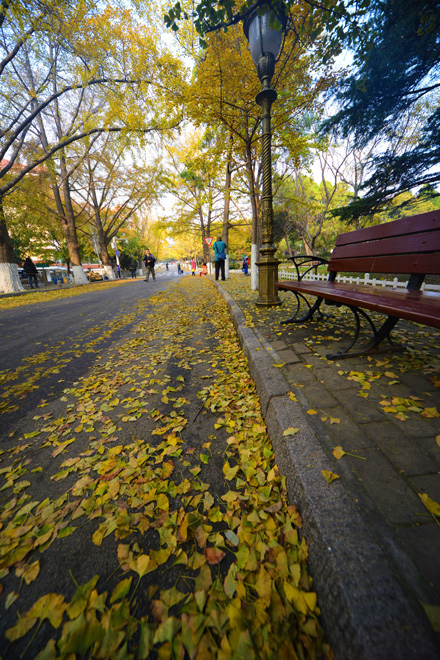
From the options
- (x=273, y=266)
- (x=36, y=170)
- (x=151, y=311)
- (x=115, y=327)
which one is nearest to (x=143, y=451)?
(x=115, y=327)

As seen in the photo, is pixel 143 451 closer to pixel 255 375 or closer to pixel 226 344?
pixel 255 375

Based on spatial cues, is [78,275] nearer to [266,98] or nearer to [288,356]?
[266,98]

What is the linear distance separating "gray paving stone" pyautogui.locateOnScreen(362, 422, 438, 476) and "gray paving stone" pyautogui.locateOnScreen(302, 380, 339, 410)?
274 millimetres

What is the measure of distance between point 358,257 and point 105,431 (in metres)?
3.47

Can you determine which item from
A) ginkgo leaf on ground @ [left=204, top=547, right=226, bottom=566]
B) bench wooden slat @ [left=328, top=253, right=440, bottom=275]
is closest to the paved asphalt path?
ginkgo leaf on ground @ [left=204, top=547, right=226, bottom=566]

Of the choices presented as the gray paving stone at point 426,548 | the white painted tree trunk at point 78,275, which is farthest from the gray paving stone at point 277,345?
the white painted tree trunk at point 78,275

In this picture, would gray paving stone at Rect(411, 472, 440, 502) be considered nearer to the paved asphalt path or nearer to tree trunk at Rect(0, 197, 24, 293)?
the paved asphalt path

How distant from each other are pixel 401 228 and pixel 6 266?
16.2 metres

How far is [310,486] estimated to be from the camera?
3.73 feet

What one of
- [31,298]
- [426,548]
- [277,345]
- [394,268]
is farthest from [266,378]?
[31,298]

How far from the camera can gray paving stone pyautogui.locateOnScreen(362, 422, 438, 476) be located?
4.06 ft

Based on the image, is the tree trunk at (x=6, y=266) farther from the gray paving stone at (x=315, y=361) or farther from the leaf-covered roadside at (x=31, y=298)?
the gray paving stone at (x=315, y=361)

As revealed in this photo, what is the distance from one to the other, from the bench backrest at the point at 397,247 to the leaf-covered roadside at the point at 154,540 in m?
2.06

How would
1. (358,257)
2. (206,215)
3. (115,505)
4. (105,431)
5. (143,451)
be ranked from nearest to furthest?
(115,505) → (143,451) → (105,431) → (358,257) → (206,215)
